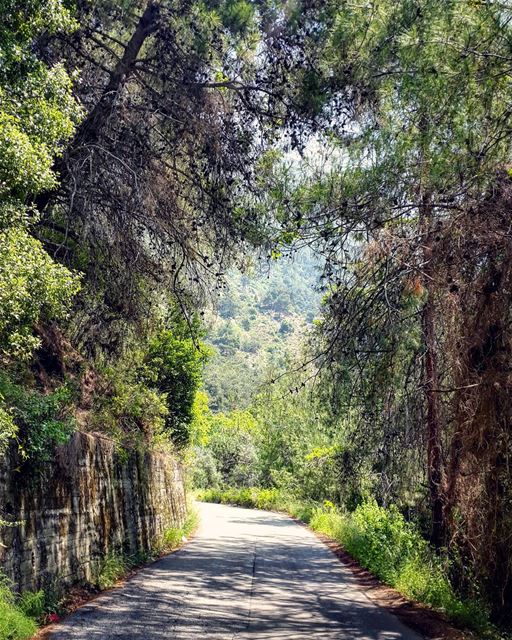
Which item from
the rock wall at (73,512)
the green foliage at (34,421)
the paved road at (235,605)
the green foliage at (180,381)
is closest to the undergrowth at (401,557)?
the paved road at (235,605)

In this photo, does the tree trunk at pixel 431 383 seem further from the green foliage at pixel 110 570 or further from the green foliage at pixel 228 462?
the green foliage at pixel 228 462

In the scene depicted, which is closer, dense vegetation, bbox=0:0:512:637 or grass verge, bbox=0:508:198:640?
grass verge, bbox=0:508:198:640

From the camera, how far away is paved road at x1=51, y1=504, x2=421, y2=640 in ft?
25.8

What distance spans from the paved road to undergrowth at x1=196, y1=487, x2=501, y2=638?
29.8 inches

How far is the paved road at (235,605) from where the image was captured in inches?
310

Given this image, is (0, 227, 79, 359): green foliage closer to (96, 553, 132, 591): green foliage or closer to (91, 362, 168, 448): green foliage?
(96, 553, 132, 591): green foliage

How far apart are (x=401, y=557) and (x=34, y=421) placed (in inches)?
347

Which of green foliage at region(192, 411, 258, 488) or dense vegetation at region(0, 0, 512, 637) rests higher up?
dense vegetation at region(0, 0, 512, 637)

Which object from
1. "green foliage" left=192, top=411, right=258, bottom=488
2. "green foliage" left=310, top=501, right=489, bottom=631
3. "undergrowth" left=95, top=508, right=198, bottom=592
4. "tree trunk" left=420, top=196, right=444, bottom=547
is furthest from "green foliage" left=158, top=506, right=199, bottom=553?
"green foliage" left=192, top=411, right=258, bottom=488

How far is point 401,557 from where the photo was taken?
13.6 meters

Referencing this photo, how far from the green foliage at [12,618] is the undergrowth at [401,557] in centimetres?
523

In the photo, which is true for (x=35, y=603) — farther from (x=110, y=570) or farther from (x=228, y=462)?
(x=228, y=462)

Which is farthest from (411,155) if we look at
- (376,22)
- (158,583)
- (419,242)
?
(158,583)

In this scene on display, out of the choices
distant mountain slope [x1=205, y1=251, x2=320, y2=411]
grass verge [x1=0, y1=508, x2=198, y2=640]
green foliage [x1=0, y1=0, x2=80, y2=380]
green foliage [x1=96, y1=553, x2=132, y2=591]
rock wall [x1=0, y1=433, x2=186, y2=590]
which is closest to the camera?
green foliage [x1=0, y1=0, x2=80, y2=380]
